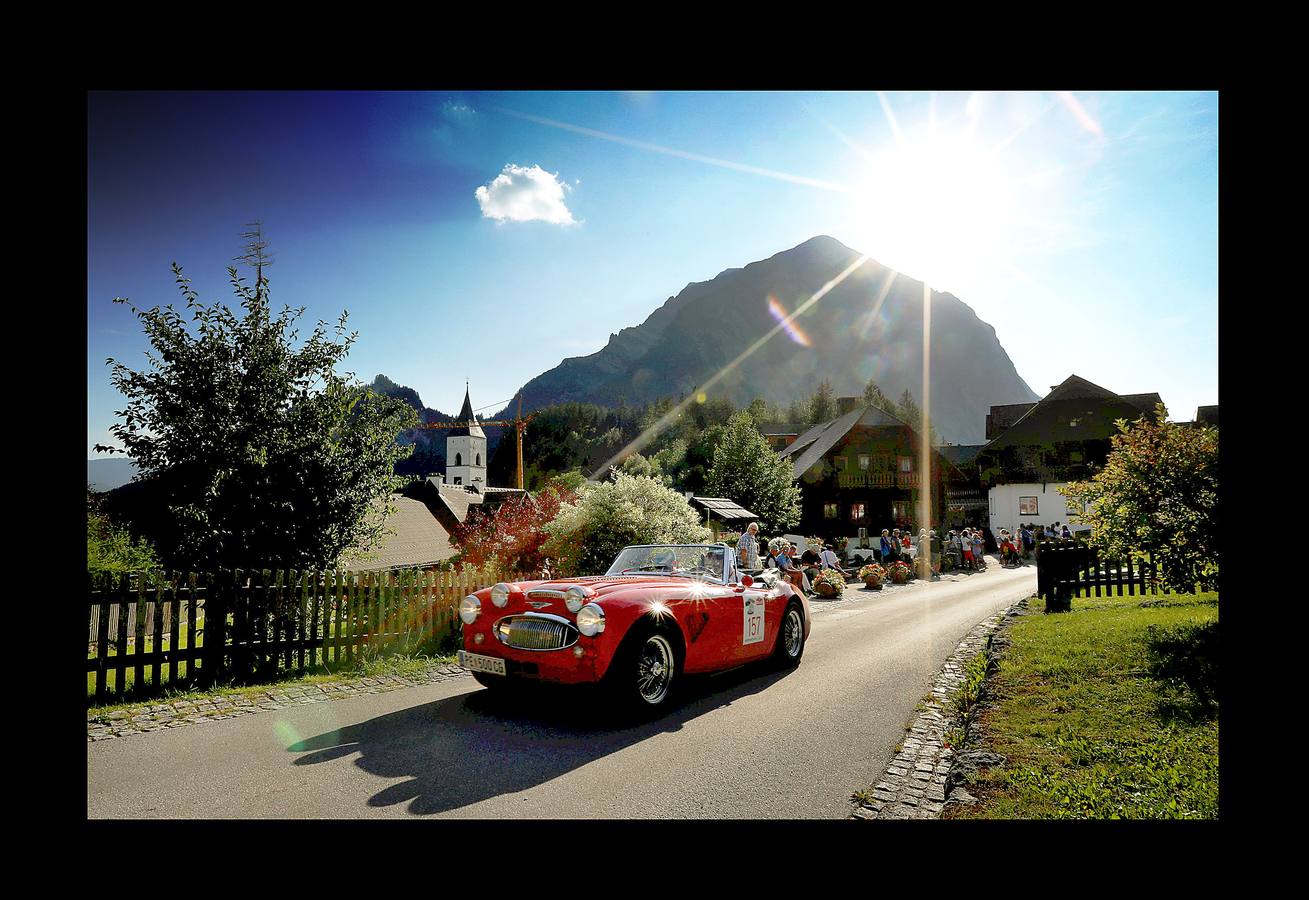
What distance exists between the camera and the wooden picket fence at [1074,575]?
35.9ft

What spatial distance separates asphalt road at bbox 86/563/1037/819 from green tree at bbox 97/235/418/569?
262 cm

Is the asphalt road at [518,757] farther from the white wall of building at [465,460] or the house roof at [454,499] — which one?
the white wall of building at [465,460]

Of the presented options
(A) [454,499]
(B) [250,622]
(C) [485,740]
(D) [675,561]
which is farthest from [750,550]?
(A) [454,499]

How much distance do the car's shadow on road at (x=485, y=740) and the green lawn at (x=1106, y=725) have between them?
231 centimetres

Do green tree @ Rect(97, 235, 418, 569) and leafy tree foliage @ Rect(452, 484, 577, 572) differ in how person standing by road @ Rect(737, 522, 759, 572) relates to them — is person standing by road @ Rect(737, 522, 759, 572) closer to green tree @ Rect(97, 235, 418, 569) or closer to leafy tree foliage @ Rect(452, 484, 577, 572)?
leafy tree foliage @ Rect(452, 484, 577, 572)

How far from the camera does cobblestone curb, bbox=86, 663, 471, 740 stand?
4988 mm

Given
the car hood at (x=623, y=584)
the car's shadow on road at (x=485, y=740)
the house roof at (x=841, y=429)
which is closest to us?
the car's shadow on road at (x=485, y=740)

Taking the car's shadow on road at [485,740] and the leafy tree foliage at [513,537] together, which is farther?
the leafy tree foliage at [513,537]

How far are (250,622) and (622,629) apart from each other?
4.49 m

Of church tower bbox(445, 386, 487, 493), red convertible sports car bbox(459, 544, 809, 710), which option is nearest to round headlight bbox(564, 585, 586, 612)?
red convertible sports car bbox(459, 544, 809, 710)

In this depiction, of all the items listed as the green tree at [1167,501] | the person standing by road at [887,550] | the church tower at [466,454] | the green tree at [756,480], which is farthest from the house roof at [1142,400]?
the church tower at [466,454]
